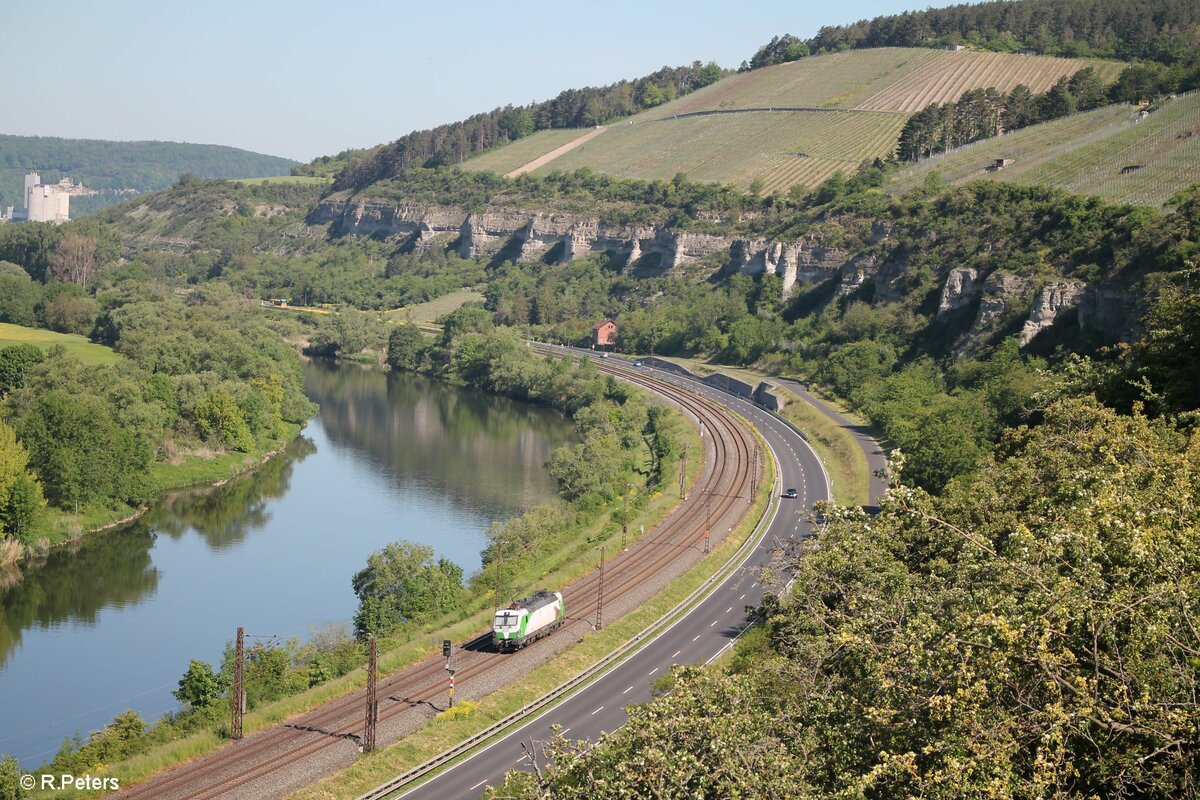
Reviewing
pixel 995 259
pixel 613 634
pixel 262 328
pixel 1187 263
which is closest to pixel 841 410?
pixel 995 259

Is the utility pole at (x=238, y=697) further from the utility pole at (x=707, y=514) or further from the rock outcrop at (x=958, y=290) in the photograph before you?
the rock outcrop at (x=958, y=290)

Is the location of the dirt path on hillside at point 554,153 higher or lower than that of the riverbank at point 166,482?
higher

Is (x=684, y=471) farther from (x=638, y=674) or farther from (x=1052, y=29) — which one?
(x=1052, y=29)

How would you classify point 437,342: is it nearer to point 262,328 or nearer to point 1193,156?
point 262,328

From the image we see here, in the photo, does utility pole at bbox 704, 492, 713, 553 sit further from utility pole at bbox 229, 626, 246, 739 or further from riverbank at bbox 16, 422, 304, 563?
riverbank at bbox 16, 422, 304, 563

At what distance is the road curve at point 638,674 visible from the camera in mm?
27359

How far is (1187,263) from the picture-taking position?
51281mm

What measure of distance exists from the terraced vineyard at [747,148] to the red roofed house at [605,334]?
93.4ft

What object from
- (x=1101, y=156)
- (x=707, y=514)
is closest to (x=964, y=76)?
(x=1101, y=156)

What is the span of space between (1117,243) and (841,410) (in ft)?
62.4

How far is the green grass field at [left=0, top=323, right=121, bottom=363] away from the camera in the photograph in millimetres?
83450

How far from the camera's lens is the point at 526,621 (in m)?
35.7

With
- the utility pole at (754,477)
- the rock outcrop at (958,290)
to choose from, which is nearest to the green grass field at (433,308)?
the rock outcrop at (958,290)

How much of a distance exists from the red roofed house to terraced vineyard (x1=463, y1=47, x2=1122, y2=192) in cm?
2847
